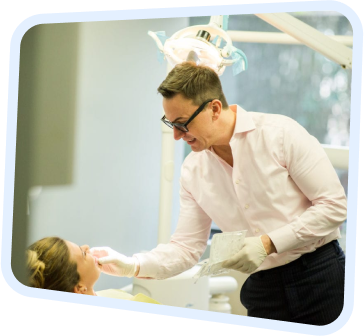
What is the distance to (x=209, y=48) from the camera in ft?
7.06

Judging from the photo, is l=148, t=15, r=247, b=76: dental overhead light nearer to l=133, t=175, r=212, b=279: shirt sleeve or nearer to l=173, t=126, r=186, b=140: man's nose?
l=173, t=126, r=186, b=140: man's nose

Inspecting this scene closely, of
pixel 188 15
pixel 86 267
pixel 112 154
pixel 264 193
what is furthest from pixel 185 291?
pixel 188 15

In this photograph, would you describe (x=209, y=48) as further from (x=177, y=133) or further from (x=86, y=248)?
(x=86, y=248)

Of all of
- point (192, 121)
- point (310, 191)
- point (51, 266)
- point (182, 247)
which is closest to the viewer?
point (310, 191)

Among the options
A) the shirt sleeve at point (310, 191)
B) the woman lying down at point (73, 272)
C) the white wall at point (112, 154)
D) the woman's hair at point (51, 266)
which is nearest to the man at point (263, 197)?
the shirt sleeve at point (310, 191)

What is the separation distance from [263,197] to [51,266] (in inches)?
33.9

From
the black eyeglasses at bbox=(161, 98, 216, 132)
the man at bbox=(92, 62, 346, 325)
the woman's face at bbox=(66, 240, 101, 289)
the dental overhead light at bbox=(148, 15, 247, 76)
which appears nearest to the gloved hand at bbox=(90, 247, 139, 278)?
the woman's face at bbox=(66, 240, 101, 289)

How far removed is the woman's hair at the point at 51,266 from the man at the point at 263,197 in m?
0.46

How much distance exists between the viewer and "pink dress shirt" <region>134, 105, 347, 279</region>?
1981 mm

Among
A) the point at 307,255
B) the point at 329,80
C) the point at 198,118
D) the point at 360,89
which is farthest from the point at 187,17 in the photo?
the point at 307,255

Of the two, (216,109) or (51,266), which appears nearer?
(216,109)

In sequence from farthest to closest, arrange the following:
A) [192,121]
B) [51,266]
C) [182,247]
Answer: [51,266] → [182,247] → [192,121]

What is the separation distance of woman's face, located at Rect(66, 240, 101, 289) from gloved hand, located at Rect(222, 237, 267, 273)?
0.53 metres

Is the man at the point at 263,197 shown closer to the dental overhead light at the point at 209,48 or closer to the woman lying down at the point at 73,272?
the dental overhead light at the point at 209,48
